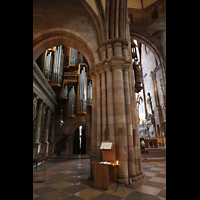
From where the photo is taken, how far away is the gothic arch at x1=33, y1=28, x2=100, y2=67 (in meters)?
6.14

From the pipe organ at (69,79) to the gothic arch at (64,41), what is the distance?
5564 mm

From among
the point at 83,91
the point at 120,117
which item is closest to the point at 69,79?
the point at 83,91

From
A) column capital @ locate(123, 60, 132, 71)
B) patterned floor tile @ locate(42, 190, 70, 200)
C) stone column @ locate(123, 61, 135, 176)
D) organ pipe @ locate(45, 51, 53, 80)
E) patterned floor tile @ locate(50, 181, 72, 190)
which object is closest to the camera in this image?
patterned floor tile @ locate(42, 190, 70, 200)

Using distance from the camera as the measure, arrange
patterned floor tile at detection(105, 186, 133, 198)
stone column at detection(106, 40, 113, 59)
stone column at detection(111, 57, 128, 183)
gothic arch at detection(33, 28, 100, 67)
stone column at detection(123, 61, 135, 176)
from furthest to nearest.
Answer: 1. gothic arch at detection(33, 28, 100, 67)
2. stone column at detection(106, 40, 113, 59)
3. stone column at detection(123, 61, 135, 176)
4. stone column at detection(111, 57, 128, 183)
5. patterned floor tile at detection(105, 186, 133, 198)

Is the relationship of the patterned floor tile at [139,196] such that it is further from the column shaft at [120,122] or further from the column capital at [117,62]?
the column capital at [117,62]

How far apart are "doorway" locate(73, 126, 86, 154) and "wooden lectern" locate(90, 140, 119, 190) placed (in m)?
11.3

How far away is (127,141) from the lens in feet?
15.3

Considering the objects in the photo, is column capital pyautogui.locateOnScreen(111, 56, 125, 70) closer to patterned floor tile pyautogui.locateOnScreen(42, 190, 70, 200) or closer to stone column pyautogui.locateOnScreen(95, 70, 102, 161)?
stone column pyautogui.locateOnScreen(95, 70, 102, 161)

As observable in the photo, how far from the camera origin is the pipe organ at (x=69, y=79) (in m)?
12.4

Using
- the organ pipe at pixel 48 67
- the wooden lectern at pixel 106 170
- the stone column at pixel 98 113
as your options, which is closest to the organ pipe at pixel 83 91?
the organ pipe at pixel 48 67

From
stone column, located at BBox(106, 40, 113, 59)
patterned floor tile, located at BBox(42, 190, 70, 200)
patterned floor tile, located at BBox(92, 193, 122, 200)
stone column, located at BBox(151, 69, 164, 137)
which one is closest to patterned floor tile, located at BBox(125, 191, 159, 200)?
patterned floor tile, located at BBox(92, 193, 122, 200)
